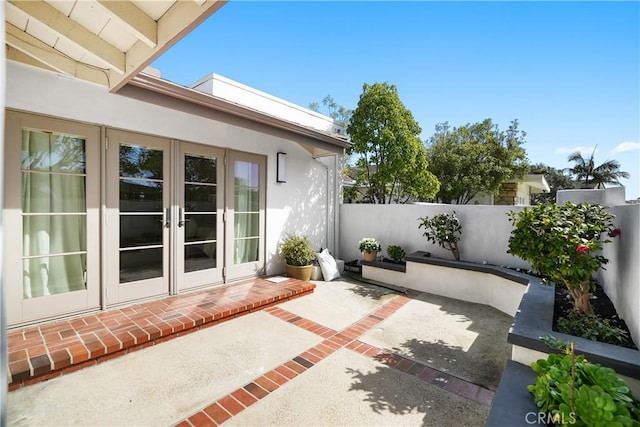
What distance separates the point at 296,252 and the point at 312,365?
313cm

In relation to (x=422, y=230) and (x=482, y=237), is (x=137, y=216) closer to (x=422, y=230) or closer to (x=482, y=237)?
(x=422, y=230)

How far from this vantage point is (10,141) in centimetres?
333

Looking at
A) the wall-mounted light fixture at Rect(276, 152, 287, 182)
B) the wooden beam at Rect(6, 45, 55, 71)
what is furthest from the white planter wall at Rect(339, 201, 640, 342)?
the wooden beam at Rect(6, 45, 55, 71)

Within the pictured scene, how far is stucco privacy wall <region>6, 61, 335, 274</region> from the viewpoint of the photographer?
346 centimetres

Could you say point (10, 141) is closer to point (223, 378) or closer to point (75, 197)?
point (75, 197)

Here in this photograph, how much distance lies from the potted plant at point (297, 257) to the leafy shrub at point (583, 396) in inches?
174

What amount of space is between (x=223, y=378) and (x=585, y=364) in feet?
9.58

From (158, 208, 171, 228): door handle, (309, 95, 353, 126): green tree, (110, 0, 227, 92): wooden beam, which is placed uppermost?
(309, 95, 353, 126): green tree

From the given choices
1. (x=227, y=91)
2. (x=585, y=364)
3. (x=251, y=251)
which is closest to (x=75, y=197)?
(x=251, y=251)

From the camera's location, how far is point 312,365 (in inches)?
123

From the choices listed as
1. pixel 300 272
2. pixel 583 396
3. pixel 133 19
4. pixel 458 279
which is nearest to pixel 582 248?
pixel 583 396

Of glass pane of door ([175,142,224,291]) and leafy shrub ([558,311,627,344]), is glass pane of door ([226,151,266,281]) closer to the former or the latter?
glass pane of door ([175,142,224,291])
